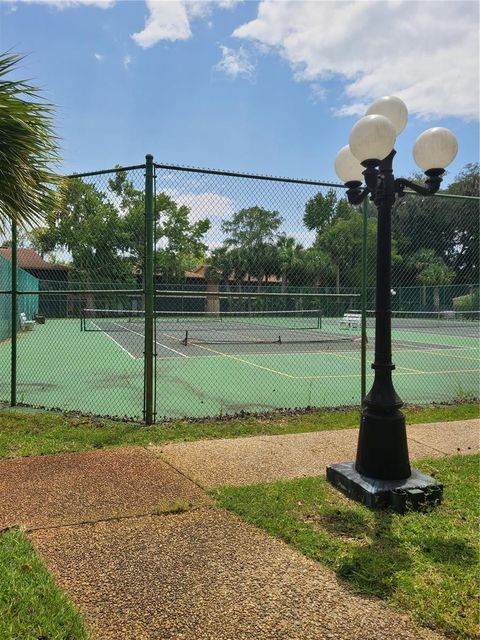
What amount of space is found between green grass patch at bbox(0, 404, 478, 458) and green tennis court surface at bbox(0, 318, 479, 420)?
36.7 inches

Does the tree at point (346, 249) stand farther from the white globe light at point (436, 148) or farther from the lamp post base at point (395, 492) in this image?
the lamp post base at point (395, 492)

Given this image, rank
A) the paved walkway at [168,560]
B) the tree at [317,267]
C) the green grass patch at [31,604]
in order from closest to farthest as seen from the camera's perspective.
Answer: the green grass patch at [31,604] → the paved walkway at [168,560] → the tree at [317,267]

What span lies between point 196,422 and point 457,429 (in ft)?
10.6

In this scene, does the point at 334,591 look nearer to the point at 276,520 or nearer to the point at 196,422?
the point at 276,520

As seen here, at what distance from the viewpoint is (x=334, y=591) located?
2.72 meters

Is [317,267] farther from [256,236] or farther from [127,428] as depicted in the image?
[127,428]

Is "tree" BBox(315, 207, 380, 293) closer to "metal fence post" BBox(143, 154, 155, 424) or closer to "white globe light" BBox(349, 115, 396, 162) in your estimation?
"metal fence post" BBox(143, 154, 155, 424)

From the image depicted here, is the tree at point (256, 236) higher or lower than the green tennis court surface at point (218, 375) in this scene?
higher

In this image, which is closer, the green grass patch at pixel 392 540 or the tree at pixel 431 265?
the green grass patch at pixel 392 540

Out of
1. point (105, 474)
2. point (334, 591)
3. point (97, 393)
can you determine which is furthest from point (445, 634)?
point (97, 393)

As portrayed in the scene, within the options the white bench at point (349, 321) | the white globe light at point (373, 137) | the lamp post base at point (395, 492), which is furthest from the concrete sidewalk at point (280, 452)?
the white bench at point (349, 321)

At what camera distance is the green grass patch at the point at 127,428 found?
525cm

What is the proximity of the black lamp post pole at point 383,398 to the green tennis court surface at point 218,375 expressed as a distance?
11.6 ft

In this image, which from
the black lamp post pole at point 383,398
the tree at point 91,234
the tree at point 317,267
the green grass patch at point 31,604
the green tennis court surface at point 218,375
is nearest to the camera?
the green grass patch at point 31,604
